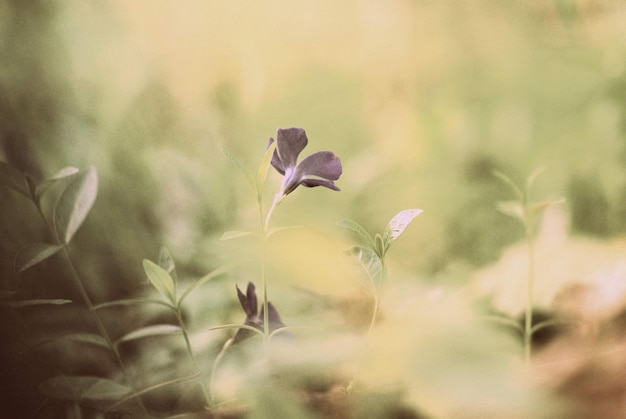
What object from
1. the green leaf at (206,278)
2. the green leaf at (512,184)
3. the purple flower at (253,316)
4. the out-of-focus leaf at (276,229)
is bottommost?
the purple flower at (253,316)

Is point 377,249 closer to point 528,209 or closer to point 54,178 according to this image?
point 528,209

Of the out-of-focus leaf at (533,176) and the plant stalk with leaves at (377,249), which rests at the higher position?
the out-of-focus leaf at (533,176)

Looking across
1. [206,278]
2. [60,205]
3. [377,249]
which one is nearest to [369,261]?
[377,249]

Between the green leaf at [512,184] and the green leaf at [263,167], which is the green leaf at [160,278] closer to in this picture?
the green leaf at [263,167]

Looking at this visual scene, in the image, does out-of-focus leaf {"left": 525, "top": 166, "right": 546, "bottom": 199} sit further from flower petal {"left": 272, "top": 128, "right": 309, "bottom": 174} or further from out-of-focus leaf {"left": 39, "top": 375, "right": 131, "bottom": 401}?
out-of-focus leaf {"left": 39, "top": 375, "right": 131, "bottom": 401}

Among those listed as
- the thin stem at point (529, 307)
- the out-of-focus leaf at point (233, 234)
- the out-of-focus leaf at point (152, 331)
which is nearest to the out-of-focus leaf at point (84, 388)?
the out-of-focus leaf at point (152, 331)

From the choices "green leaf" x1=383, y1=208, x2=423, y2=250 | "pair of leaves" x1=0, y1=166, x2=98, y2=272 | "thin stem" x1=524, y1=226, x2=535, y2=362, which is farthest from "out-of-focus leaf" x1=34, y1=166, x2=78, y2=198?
"thin stem" x1=524, y1=226, x2=535, y2=362
